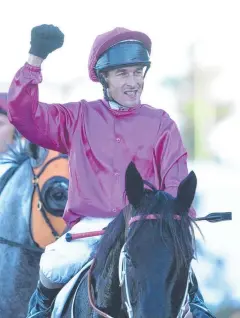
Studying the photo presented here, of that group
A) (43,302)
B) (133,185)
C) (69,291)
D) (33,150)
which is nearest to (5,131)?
(33,150)

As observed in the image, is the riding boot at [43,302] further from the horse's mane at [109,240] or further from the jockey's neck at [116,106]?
the jockey's neck at [116,106]

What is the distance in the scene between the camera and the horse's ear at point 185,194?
10.3ft

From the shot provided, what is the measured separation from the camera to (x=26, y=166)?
5430mm

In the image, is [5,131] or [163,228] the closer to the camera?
[163,228]

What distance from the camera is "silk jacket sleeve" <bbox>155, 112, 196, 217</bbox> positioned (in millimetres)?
3726

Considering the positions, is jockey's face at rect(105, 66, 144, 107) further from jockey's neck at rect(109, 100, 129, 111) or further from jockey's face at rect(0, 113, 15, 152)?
jockey's face at rect(0, 113, 15, 152)

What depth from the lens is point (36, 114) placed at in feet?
12.9

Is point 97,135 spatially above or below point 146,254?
above

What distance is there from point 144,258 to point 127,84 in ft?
3.82

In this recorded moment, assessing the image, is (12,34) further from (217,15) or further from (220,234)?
(220,234)

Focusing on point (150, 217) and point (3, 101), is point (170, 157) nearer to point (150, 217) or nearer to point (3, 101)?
point (150, 217)

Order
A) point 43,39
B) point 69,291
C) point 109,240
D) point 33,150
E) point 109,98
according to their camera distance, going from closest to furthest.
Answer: point 109,240 → point 69,291 → point 43,39 → point 109,98 → point 33,150

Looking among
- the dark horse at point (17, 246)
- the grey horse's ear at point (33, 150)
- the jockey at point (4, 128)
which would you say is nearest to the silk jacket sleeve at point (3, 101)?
the jockey at point (4, 128)

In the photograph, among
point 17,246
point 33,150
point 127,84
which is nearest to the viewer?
point 127,84
